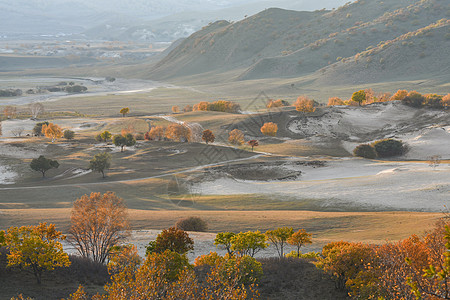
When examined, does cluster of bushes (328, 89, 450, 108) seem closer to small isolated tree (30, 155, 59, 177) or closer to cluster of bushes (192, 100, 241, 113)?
cluster of bushes (192, 100, 241, 113)

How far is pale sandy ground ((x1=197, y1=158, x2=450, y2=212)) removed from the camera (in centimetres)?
4898

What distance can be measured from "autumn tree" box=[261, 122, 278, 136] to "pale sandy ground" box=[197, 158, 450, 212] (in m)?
30.5

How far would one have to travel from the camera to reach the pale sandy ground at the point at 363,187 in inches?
1928

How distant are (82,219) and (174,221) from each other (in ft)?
38.0

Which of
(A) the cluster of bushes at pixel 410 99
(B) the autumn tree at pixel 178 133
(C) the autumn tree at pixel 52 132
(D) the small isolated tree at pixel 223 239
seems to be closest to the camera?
(D) the small isolated tree at pixel 223 239

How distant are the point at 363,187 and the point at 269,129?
161 feet

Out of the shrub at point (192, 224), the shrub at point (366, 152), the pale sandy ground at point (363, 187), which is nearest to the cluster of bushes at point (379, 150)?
the shrub at point (366, 152)

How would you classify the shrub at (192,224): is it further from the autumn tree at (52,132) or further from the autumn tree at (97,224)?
the autumn tree at (52,132)

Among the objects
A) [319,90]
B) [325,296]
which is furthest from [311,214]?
[319,90]

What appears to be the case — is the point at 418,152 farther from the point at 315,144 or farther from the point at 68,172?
the point at 68,172

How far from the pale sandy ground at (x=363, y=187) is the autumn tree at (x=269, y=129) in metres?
30.5

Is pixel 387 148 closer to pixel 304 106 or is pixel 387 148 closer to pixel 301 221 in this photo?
pixel 304 106

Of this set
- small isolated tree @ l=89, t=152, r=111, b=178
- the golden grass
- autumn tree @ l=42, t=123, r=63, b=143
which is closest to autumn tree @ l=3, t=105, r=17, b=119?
autumn tree @ l=42, t=123, r=63, b=143

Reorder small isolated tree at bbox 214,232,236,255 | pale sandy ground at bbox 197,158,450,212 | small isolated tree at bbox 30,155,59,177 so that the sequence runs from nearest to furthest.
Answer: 1. small isolated tree at bbox 214,232,236,255
2. pale sandy ground at bbox 197,158,450,212
3. small isolated tree at bbox 30,155,59,177
